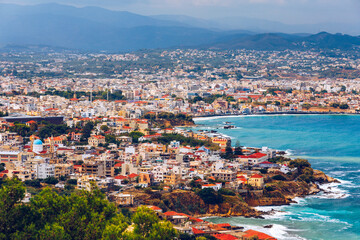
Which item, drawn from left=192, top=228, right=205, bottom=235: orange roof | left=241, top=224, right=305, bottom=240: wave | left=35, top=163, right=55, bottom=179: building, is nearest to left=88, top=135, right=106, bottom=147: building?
left=35, top=163, right=55, bottom=179: building

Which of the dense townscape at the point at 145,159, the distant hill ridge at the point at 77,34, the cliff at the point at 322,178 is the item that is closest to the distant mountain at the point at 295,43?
the distant hill ridge at the point at 77,34

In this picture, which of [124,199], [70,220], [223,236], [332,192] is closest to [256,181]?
[332,192]

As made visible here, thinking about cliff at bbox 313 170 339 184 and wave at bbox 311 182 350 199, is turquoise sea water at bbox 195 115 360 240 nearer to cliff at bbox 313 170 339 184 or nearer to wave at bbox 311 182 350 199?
wave at bbox 311 182 350 199

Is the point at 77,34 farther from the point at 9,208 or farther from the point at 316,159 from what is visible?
the point at 9,208

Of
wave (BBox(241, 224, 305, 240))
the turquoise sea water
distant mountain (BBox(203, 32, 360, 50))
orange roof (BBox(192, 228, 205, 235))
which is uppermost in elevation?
distant mountain (BBox(203, 32, 360, 50))

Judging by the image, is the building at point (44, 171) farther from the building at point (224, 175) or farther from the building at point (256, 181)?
the building at point (256, 181)

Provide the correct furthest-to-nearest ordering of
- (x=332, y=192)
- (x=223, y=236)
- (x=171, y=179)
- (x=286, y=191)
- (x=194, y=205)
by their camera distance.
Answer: (x=332, y=192), (x=286, y=191), (x=171, y=179), (x=194, y=205), (x=223, y=236)

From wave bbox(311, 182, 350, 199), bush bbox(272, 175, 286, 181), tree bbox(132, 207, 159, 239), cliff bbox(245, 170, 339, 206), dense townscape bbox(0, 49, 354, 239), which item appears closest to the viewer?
tree bbox(132, 207, 159, 239)
